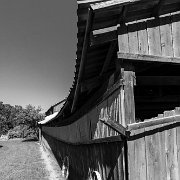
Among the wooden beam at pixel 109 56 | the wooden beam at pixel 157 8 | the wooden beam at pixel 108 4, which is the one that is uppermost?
the wooden beam at pixel 157 8

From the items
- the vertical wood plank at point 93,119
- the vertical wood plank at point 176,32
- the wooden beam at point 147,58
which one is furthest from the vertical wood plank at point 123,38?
the vertical wood plank at point 93,119

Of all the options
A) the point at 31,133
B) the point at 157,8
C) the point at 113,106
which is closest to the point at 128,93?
the point at 113,106

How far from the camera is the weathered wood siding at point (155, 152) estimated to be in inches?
170

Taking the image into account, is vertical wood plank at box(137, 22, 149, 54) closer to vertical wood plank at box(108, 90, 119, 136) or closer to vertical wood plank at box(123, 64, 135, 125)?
vertical wood plank at box(123, 64, 135, 125)

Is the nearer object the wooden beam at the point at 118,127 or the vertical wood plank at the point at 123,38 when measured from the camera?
the wooden beam at the point at 118,127

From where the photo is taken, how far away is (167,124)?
15.4 feet

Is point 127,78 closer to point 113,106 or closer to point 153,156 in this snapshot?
point 113,106

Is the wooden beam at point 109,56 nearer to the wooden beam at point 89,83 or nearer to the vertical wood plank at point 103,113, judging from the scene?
the wooden beam at point 89,83

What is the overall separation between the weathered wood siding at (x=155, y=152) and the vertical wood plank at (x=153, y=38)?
1014mm

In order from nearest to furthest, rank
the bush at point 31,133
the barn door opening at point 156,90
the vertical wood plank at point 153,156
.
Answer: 1. the vertical wood plank at point 153,156
2. the barn door opening at point 156,90
3. the bush at point 31,133

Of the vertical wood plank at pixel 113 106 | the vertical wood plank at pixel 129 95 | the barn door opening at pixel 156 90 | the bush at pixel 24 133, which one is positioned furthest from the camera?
the bush at pixel 24 133

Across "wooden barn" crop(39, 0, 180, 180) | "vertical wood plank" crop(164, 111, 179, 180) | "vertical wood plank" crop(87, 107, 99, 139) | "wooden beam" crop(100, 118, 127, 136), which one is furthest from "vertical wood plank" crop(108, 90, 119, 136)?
"vertical wood plank" crop(87, 107, 99, 139)

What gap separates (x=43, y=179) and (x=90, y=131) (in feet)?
29.8

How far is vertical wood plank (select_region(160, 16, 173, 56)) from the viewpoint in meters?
4.88
